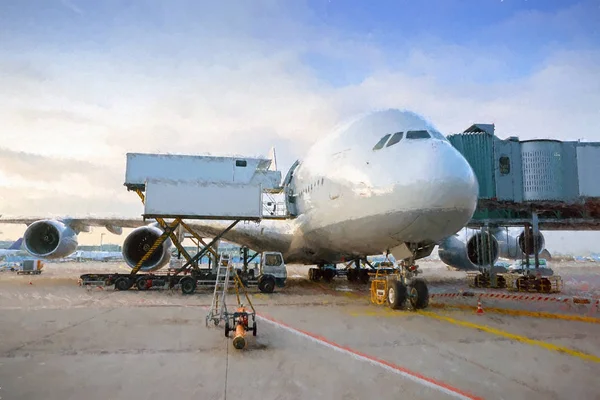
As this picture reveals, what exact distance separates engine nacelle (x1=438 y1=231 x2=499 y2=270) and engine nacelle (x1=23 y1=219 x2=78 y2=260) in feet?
55.5

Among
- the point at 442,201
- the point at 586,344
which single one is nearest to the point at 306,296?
the point at 442,201

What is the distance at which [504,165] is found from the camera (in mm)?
18078

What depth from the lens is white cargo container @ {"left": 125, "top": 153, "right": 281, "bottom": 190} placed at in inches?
598

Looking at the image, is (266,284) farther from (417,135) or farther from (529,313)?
(529,313)

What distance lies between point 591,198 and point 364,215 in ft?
43.4

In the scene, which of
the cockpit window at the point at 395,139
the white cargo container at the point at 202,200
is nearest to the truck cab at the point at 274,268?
the white cargo container at the point at 202,200

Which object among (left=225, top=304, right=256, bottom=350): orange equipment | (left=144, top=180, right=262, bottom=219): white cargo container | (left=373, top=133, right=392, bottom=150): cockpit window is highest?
(left=373, top=133, right=392, bottom=150): cockpit window

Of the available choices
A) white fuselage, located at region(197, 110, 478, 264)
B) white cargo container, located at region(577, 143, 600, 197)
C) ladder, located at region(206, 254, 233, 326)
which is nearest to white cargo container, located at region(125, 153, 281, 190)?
white fuselage, located at region(197, 110, 478, 264)

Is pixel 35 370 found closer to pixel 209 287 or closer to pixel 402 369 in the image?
pixel 402 369

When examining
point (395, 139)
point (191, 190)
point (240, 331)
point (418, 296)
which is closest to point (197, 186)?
point (191, 190)

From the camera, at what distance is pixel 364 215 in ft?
33.0

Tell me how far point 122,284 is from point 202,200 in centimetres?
408

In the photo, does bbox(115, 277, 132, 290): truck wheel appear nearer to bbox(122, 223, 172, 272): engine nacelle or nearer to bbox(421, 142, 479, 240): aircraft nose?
bbox(122, 223, 172, 272): engine nacelle

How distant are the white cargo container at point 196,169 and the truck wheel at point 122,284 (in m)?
3.41
